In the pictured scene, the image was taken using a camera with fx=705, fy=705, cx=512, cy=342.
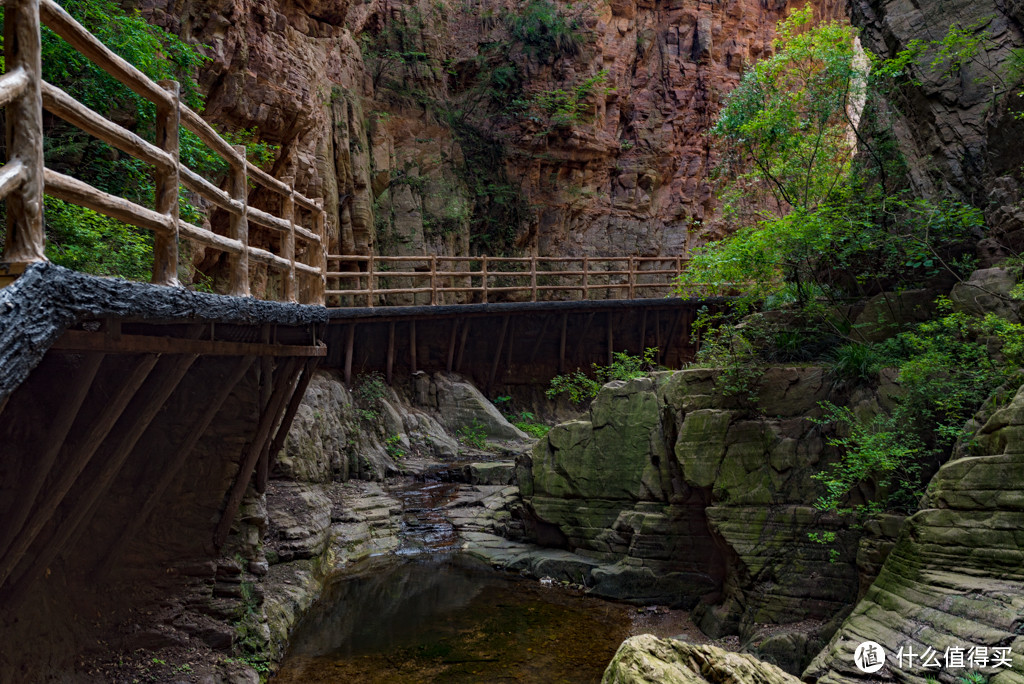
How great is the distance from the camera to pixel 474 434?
1623 centimetres

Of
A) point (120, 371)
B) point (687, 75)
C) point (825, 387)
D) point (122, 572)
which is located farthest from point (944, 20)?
point (687, 75)

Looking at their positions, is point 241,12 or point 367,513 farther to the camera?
point 241,12

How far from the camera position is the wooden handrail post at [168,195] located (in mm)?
3977

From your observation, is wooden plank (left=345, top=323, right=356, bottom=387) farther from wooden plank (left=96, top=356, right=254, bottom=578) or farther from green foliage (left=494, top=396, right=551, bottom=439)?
wooden plank (left=96, top=356, right=254, bottom=578)

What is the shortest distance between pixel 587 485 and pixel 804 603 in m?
3.69

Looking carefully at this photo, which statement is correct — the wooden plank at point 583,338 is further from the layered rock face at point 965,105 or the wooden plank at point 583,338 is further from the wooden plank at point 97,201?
the wooden plank at point 97,201

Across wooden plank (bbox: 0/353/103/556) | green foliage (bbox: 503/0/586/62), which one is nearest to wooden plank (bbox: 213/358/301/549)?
wooden plank (bbox: 0/353/103/556)

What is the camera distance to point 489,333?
62.1ft

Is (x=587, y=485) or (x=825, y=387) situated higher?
(x=825, y=387)

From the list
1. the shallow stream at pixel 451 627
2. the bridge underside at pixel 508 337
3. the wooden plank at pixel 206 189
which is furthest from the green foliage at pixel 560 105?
the wooden plank at pixel 206 189

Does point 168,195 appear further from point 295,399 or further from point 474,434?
point 474,434

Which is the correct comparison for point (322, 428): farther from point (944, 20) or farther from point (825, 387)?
point (944, 20)

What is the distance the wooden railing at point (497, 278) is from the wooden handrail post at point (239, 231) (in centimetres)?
966

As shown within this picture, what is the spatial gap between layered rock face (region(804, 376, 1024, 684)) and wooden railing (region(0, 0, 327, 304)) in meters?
5.49
